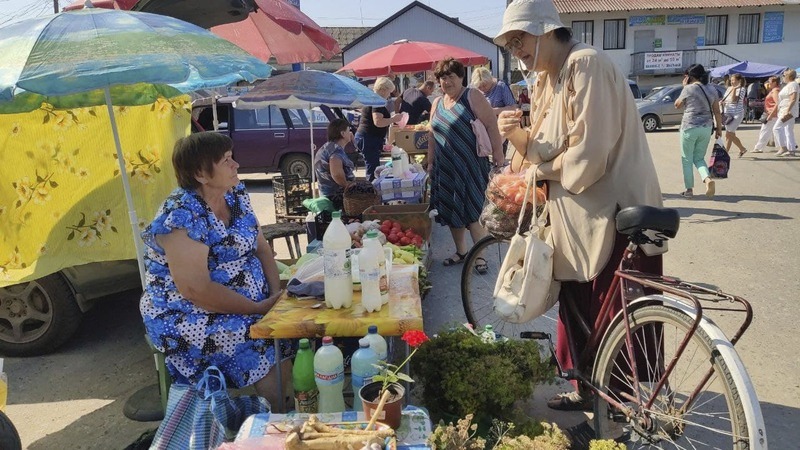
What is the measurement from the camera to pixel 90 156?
4.52 m

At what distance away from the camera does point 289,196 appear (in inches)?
267

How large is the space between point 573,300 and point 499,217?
0.60 metres

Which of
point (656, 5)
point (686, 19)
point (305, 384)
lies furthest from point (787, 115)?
point (686, 19)

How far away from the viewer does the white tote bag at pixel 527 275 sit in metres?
2.92

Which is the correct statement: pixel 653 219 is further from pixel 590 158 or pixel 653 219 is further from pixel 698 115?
pixel 698 115

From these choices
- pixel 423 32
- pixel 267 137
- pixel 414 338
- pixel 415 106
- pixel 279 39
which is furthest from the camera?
pixel 423 32

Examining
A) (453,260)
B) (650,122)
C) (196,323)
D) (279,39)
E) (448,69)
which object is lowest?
(650,122)

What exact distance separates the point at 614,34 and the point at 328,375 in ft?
134

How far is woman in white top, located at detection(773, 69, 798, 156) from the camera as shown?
12.6 meters

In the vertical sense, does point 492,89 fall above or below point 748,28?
below

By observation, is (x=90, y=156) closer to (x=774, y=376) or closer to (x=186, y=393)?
(x=186, y=393)

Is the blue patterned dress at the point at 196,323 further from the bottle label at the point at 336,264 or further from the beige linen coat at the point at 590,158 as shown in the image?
the beige linen coat at the point at 590,158

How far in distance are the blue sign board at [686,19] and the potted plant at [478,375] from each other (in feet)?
135

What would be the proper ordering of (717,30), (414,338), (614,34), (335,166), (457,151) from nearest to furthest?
(414,338) < (457,151) < (335,166) < (614,34) < (717,30)
